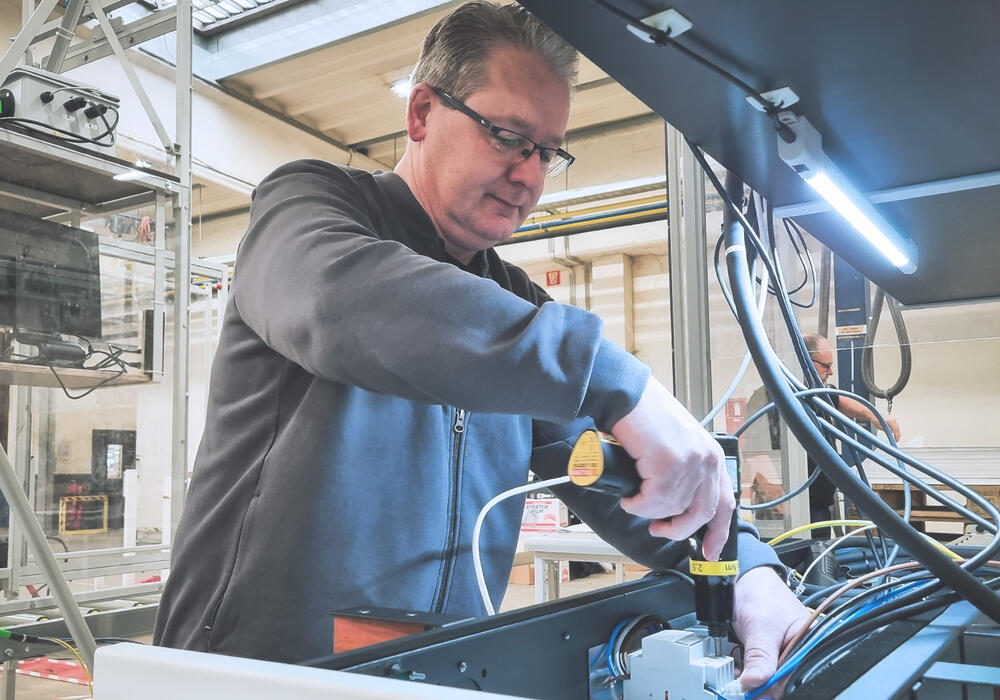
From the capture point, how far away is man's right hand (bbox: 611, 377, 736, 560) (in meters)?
0.56

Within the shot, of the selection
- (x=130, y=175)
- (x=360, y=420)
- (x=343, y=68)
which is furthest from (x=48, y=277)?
(x=343, y=68)

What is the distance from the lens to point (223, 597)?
771mm

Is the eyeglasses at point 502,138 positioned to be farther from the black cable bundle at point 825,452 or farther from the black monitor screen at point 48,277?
the black monitor screen at point 48,277

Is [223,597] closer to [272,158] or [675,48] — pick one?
[675,48]

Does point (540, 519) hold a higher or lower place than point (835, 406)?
lower

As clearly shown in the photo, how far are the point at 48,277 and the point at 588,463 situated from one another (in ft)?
8.11

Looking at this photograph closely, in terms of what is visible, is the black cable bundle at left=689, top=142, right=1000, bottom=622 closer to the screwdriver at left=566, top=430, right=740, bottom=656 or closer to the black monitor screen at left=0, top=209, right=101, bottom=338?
the screwdriver at left=566, top=430, right=740, bottom=656

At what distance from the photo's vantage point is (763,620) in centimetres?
65

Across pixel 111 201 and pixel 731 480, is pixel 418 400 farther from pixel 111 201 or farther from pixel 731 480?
pixel 111 201

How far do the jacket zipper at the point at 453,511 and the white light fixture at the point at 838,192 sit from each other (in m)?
0.42

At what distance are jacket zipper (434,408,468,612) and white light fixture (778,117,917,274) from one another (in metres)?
0.42

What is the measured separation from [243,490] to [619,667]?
0.42 metres

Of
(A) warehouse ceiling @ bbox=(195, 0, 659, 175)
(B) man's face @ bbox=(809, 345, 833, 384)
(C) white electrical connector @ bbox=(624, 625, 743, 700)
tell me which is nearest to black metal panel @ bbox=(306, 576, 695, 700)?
(C) white electrical connector @ bbox=(624, 625, 743, 700)

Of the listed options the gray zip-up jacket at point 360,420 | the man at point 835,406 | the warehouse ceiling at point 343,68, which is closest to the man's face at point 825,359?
the man at point 835,406
